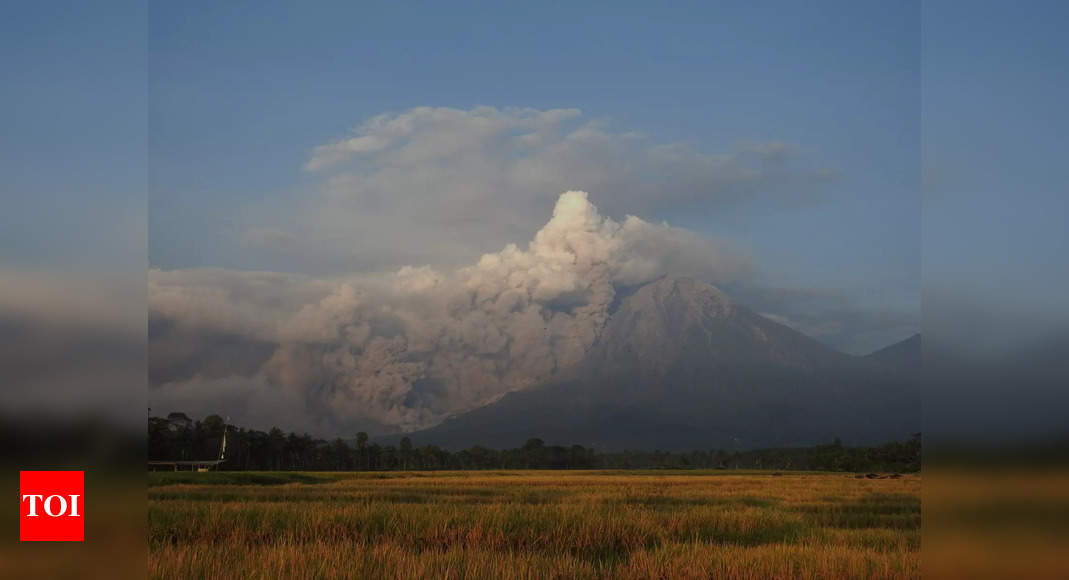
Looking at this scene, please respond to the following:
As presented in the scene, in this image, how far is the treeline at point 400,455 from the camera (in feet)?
123

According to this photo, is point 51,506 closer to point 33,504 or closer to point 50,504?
point 50,504

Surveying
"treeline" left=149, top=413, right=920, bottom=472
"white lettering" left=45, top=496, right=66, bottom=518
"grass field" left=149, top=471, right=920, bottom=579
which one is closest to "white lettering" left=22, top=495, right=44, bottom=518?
"white lettering" left=45, top=496, right=66, bottom=518

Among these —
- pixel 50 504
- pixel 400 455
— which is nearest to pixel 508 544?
pixel 50 504

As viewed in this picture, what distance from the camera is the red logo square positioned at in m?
4.66

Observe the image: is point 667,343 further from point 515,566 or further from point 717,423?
→ point 515,566

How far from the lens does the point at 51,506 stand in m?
4.67

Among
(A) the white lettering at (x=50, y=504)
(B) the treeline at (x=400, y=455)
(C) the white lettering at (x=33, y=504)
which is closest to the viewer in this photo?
(A) the white lettering at (x=50, y=504)

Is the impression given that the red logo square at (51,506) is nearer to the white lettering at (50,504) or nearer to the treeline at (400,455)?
the white lettering at (50,504)

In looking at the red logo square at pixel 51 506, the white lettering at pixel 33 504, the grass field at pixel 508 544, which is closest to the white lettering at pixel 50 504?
the red logo square at pixel 51 506

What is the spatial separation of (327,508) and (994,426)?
10.4 m

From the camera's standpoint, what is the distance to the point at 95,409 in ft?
15.8

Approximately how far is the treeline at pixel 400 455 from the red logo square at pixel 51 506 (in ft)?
94.0

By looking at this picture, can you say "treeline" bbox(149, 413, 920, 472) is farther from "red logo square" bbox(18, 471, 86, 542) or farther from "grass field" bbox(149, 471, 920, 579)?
"red logo square" bbox(18, 471, 86, 542)

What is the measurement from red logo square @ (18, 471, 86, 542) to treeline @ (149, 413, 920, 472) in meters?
28.6
